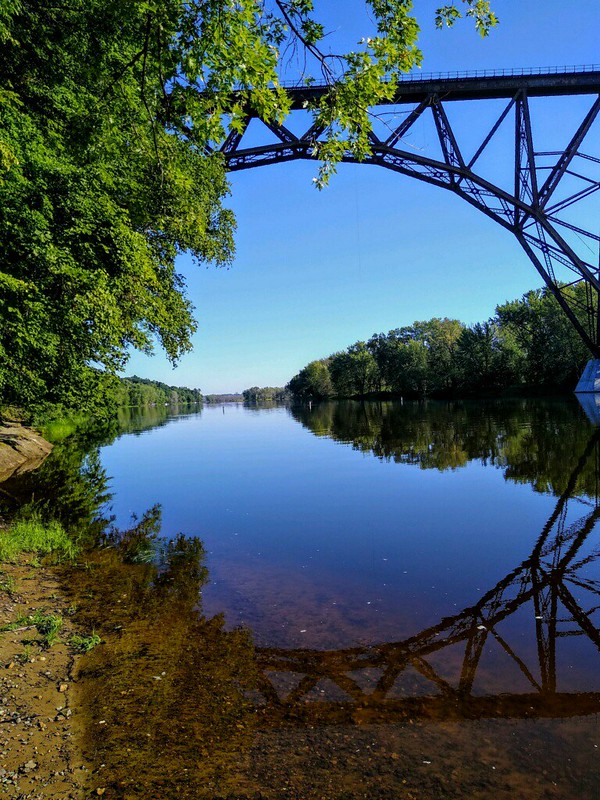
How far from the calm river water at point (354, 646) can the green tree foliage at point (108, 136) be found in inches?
209

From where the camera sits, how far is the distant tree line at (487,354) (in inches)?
2621

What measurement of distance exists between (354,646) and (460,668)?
47.4 inches

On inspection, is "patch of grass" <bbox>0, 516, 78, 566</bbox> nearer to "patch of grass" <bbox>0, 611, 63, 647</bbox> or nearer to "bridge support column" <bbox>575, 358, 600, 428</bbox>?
"patch of grass" <bbox>0, 611, 63, 647</bbox>

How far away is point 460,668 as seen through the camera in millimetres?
4715

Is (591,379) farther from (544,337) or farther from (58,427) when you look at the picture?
(58,427)

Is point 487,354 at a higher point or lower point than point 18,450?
higher

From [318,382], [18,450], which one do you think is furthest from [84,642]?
[318,382]

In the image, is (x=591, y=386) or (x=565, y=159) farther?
(x=591, y=386)

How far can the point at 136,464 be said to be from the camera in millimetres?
22594

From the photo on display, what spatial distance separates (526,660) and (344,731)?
2.28m

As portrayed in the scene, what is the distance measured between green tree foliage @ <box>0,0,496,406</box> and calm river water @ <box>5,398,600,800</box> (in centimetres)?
530

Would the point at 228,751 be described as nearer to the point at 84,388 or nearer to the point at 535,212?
the point at 84,388

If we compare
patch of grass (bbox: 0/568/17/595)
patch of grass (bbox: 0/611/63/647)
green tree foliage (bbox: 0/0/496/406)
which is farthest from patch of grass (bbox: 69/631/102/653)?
green tree foliage (bbox: 0/0/496/406)

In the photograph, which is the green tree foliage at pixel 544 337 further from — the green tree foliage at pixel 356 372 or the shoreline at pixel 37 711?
the shoreline at pixel 37 711
